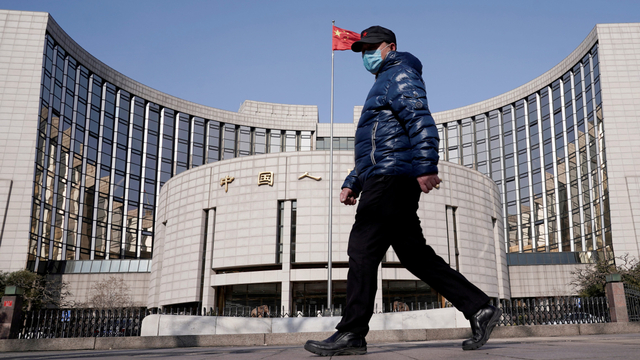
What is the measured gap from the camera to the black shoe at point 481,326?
389 centimetres

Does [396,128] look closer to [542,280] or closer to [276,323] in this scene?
[276,323]

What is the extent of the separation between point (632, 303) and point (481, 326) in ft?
52.1

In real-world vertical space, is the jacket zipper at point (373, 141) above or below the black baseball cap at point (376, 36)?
below

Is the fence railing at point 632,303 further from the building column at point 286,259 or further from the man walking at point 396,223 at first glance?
the building column at point 286,259

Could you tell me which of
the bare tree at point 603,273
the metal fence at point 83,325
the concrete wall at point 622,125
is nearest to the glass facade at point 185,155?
the concrete wall at point 622,125

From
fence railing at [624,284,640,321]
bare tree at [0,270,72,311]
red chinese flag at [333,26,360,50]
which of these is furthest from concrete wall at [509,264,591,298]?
bare tree at [0,270,72,311]

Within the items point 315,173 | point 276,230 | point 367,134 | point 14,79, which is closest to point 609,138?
point 315,173

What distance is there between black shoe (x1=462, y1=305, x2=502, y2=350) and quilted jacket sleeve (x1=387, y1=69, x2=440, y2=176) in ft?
3.75

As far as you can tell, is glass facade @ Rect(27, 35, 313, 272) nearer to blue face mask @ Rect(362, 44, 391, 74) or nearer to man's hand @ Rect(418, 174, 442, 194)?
blue face mask @ Rect(362, 44, 391, 74)

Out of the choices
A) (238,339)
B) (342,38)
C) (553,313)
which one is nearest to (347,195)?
(238,339)

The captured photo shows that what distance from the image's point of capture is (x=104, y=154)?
5384 centimetres

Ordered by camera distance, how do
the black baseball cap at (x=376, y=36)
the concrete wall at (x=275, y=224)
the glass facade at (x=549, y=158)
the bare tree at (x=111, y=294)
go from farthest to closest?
1. the glass facade at (x=549, y=158)
2. the bare tree at (x=111, y=294)
3. the concrete wall at (x=275, y=224)
4. the black baseball cap at (x=376, y=36)

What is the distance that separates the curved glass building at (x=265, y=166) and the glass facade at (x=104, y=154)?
133mm

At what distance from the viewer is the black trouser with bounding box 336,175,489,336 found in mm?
3984
